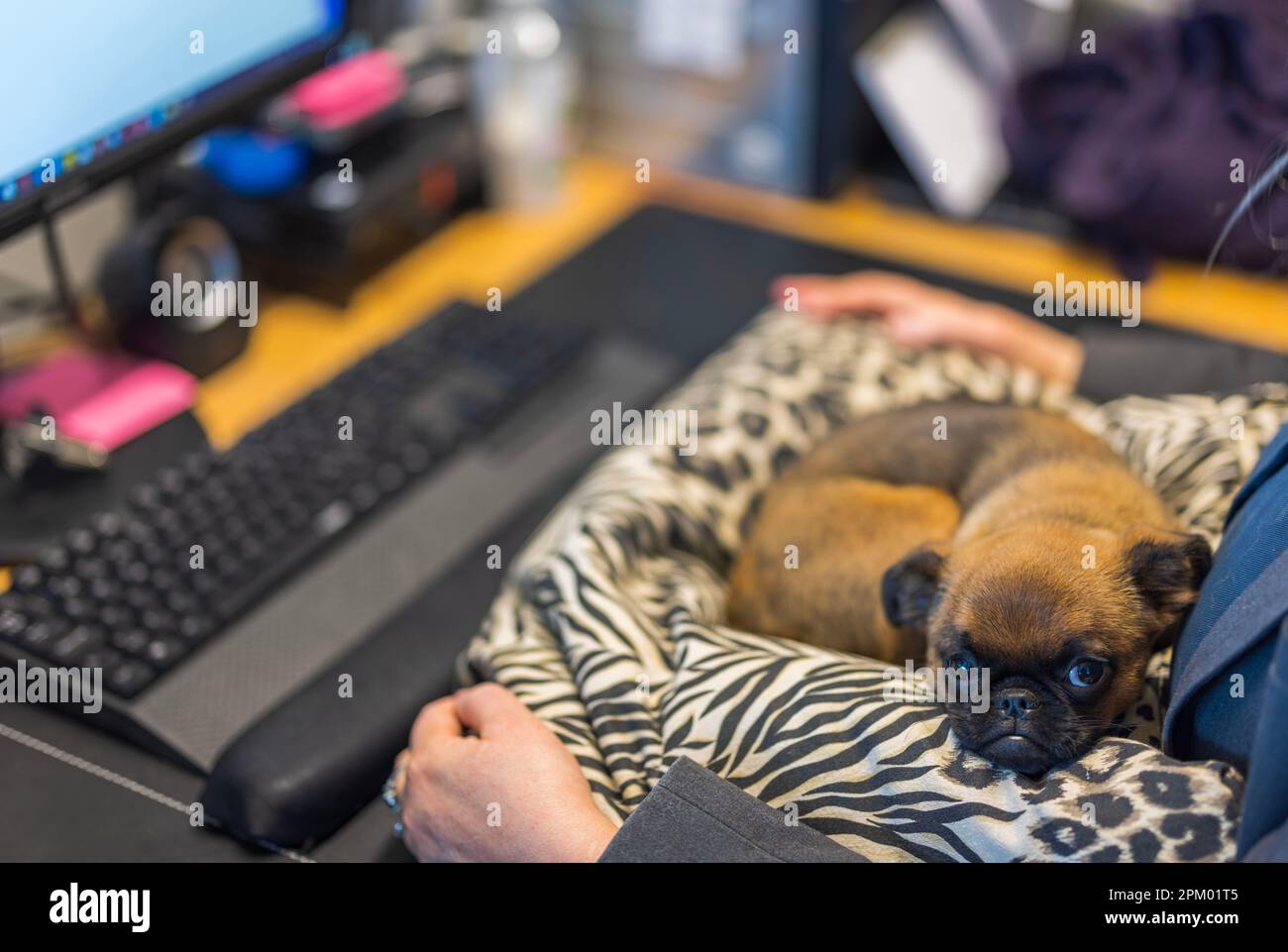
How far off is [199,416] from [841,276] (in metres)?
0.70

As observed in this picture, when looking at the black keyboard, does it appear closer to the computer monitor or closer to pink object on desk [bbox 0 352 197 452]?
pink object on desk [bbox 0 352 197 452]

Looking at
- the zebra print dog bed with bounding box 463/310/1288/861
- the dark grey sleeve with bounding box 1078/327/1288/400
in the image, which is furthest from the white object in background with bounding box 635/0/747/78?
the dark grey sleeve with bounding box 1078/327/1288/400

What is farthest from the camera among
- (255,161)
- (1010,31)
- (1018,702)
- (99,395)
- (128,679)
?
(1010,31)

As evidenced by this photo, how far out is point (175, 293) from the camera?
4.08 ft

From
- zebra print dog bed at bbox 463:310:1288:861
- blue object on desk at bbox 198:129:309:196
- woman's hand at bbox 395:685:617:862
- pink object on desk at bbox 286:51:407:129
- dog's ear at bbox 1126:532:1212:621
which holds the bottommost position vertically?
woman's hand at bbox 395:685:617:862

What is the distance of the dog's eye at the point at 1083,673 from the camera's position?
79cm

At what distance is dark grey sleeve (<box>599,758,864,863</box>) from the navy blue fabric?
8.2 inches

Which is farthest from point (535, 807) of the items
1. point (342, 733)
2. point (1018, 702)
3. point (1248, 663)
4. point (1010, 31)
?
point (1010, 31)

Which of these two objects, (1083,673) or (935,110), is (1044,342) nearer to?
(935,110)

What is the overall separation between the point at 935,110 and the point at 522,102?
50 cm

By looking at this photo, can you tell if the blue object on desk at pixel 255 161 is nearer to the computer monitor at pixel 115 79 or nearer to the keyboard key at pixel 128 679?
the computer monitor at pixel 115 79

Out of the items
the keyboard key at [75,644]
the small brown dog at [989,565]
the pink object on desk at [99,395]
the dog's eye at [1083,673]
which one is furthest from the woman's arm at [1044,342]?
the keyboard key at [75,644]

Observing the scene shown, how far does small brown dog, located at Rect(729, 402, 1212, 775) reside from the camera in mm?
791

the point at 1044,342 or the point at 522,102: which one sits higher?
the point at 522,102
